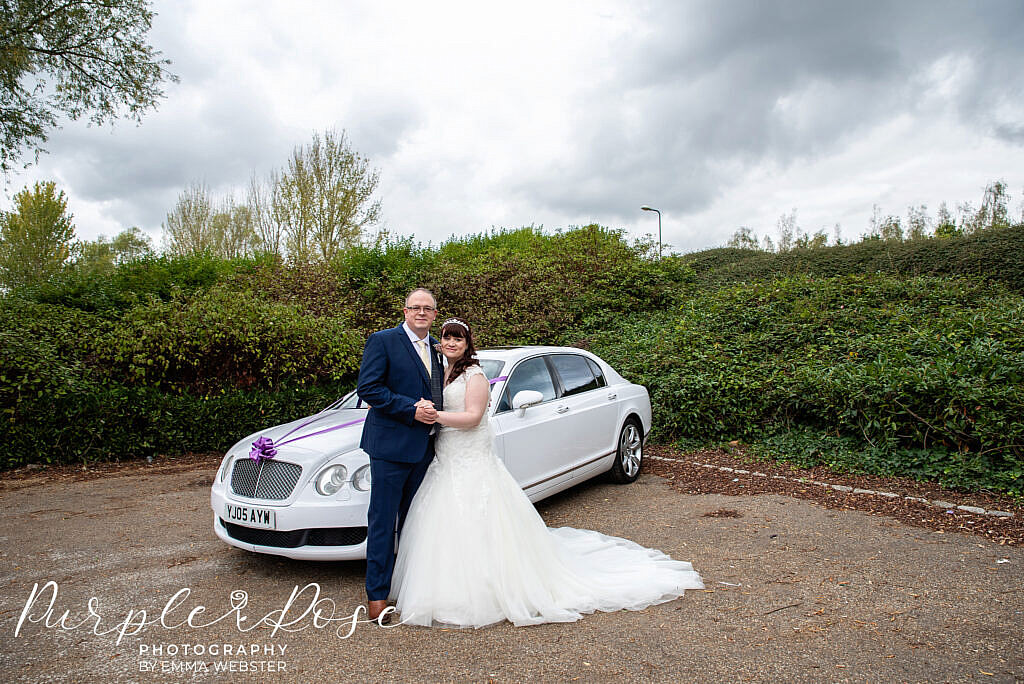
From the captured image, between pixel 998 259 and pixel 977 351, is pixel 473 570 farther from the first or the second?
Result: pixel 998 259

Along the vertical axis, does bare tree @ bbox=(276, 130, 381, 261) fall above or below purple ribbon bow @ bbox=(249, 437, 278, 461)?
above

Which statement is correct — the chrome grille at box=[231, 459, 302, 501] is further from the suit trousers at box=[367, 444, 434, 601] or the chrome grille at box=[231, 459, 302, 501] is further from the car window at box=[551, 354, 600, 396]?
the car window at box=[551, 354, 600, 396]

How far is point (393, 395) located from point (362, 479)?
799 mm

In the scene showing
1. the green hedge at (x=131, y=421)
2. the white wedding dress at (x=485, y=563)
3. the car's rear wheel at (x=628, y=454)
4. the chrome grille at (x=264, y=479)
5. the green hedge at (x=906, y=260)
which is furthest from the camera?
the green hedge at (x=906, y=260)

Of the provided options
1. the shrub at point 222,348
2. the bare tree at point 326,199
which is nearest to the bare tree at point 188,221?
the bare tree at point 326,199

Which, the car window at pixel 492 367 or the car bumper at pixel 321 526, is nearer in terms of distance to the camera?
the car bumper at pixel 321 526

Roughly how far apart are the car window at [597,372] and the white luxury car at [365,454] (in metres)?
0.02

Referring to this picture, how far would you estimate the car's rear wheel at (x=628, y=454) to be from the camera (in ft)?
21.5

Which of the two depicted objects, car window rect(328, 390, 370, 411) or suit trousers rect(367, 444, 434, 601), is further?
car window rect(328, 390, 370, 411)

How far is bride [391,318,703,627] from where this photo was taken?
139 inches

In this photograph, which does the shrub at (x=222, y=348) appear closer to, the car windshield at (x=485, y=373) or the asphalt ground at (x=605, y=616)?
the asphalt ground at (x=605, y=616)

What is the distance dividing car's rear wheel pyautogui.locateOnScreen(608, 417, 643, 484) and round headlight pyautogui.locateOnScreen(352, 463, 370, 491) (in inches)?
124

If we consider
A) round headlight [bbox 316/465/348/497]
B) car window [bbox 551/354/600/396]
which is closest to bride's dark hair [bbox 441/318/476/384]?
round headlight [bbox 316/465/348/497]

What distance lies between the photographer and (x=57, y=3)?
10.2m
